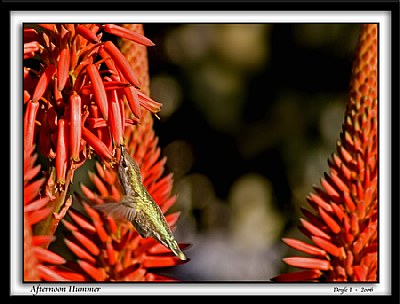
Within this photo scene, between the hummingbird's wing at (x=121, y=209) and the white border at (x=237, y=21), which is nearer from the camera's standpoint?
the hummingbird's wing at (x=121, y=209)

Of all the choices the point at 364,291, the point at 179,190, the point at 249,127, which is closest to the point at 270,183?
the point at 249,127

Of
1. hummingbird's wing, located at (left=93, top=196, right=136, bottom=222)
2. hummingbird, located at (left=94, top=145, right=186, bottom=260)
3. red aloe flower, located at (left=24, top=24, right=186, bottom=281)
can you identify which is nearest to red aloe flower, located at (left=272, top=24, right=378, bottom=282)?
hummingbird, located at (left=94, top=145, right=186, bottom=260)

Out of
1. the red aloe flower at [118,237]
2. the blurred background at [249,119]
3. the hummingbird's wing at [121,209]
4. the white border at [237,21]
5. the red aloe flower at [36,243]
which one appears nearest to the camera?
the red aloe flower at [36,243]

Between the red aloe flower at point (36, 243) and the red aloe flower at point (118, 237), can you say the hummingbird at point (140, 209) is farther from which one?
the red aloe flower at point (36, 243)

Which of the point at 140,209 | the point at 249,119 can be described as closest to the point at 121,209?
the point at 140,209

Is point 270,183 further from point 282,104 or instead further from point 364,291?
point 364,291

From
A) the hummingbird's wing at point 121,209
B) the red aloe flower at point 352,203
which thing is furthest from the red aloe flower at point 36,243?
the red aloe flower at point 352,203

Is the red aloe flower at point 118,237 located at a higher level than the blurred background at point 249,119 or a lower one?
lower
